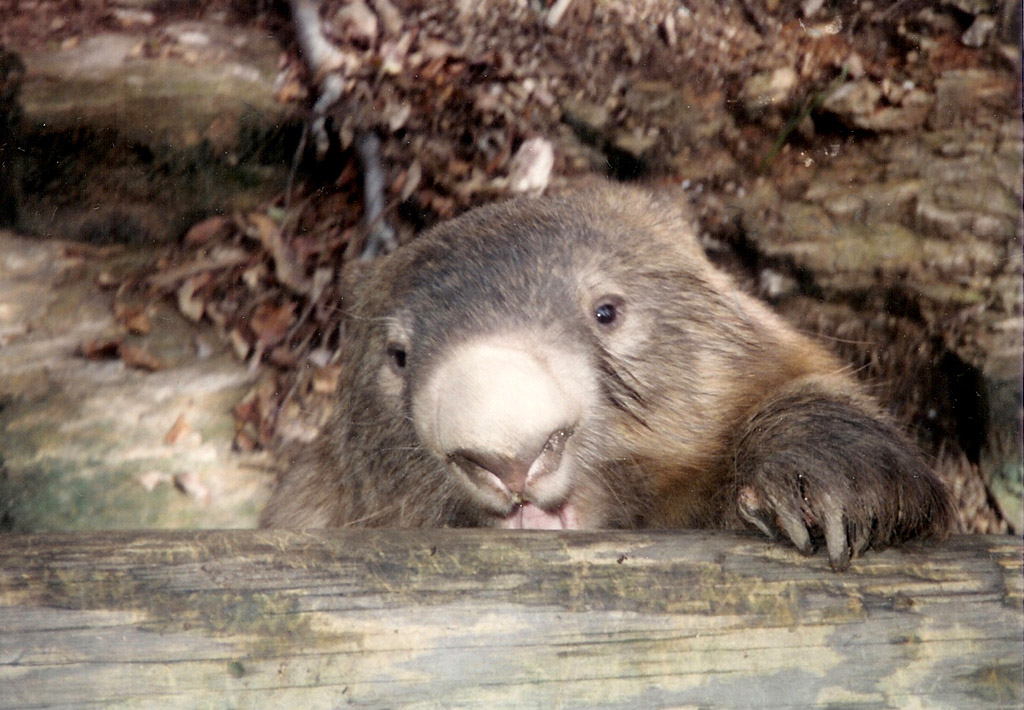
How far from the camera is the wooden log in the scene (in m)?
1.64

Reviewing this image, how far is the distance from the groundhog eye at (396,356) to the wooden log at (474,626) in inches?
36.9

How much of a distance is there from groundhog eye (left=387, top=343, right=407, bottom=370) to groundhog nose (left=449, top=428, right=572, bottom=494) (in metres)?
0.61

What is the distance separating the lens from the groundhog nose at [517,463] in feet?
6.48

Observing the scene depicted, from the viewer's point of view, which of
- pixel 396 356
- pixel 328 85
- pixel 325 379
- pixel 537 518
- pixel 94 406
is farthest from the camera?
pixel 325 379

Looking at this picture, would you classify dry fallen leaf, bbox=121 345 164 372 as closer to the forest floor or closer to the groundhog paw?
the forest floor

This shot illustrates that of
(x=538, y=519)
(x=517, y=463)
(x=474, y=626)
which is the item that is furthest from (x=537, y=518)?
(x=474, y=626)

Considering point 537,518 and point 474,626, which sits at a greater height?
point 474,626

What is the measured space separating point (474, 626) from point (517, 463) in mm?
380

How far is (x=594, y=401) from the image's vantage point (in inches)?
95.0

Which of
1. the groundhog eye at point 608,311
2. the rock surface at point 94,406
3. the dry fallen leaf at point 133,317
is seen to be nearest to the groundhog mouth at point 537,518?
the groundhog eye at point 608,311

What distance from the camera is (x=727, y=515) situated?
2.39 metres

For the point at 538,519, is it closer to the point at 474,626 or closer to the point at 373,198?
the point at 474,626

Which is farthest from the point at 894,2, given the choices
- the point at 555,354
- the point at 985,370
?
the point at 555,354

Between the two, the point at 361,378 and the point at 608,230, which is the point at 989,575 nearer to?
the point at 608,230
